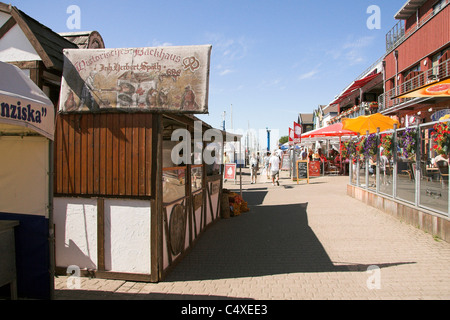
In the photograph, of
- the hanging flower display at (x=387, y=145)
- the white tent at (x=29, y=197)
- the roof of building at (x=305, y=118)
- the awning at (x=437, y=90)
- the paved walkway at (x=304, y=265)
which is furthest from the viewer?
the roof of building at (x=305, y=118)

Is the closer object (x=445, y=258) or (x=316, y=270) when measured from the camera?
(x=316, y=270)

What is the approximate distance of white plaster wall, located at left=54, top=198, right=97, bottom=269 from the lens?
4.77 metres

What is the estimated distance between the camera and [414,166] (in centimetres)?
736

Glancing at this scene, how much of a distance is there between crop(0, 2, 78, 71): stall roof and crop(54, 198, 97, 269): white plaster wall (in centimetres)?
211

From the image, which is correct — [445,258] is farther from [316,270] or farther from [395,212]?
[395,212]

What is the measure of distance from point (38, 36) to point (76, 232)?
9.99 ft

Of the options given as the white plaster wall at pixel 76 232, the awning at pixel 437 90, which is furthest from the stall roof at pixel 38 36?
the awning at pixel 437 90

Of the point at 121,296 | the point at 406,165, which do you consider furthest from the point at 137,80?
the point at 406,165

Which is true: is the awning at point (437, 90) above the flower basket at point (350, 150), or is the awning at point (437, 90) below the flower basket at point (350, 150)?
above

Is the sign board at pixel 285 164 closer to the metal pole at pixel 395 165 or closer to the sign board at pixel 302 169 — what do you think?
the sign board at pixel 302 169

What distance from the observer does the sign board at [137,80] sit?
15.0 ft

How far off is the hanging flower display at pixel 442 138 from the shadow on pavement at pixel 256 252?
92.4 inches

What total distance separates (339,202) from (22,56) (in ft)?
31.4
